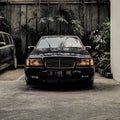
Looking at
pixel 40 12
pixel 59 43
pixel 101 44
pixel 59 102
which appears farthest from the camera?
pixel 40 12

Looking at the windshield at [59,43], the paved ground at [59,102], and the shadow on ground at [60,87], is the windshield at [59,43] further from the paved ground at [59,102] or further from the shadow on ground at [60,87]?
the paved ground at [59,102]

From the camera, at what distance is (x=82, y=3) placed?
61.9ft

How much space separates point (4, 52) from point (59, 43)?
3110 mm

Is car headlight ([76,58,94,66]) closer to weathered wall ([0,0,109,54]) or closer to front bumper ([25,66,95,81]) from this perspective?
front bumper ([25,66,95,81])

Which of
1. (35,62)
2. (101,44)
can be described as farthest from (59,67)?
(101,44)

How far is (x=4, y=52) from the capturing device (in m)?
14.7

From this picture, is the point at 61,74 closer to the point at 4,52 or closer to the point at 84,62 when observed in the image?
the point at 84,62

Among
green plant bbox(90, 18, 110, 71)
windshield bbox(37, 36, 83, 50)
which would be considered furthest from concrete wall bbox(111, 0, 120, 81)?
green plant bbox(90, 18, 110, 71)

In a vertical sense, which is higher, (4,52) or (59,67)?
(4,52)

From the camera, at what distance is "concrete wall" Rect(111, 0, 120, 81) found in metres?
12.6

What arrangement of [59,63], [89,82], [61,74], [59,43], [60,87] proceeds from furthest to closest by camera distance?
[59,43]
[60,87]
[89,82]
[59,63]
[61,74]

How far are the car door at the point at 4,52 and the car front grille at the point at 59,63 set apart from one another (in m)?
3.92

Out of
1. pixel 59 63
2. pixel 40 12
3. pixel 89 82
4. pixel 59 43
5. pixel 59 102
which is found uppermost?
pixel 40 12

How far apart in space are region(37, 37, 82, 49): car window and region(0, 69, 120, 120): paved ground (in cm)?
136
